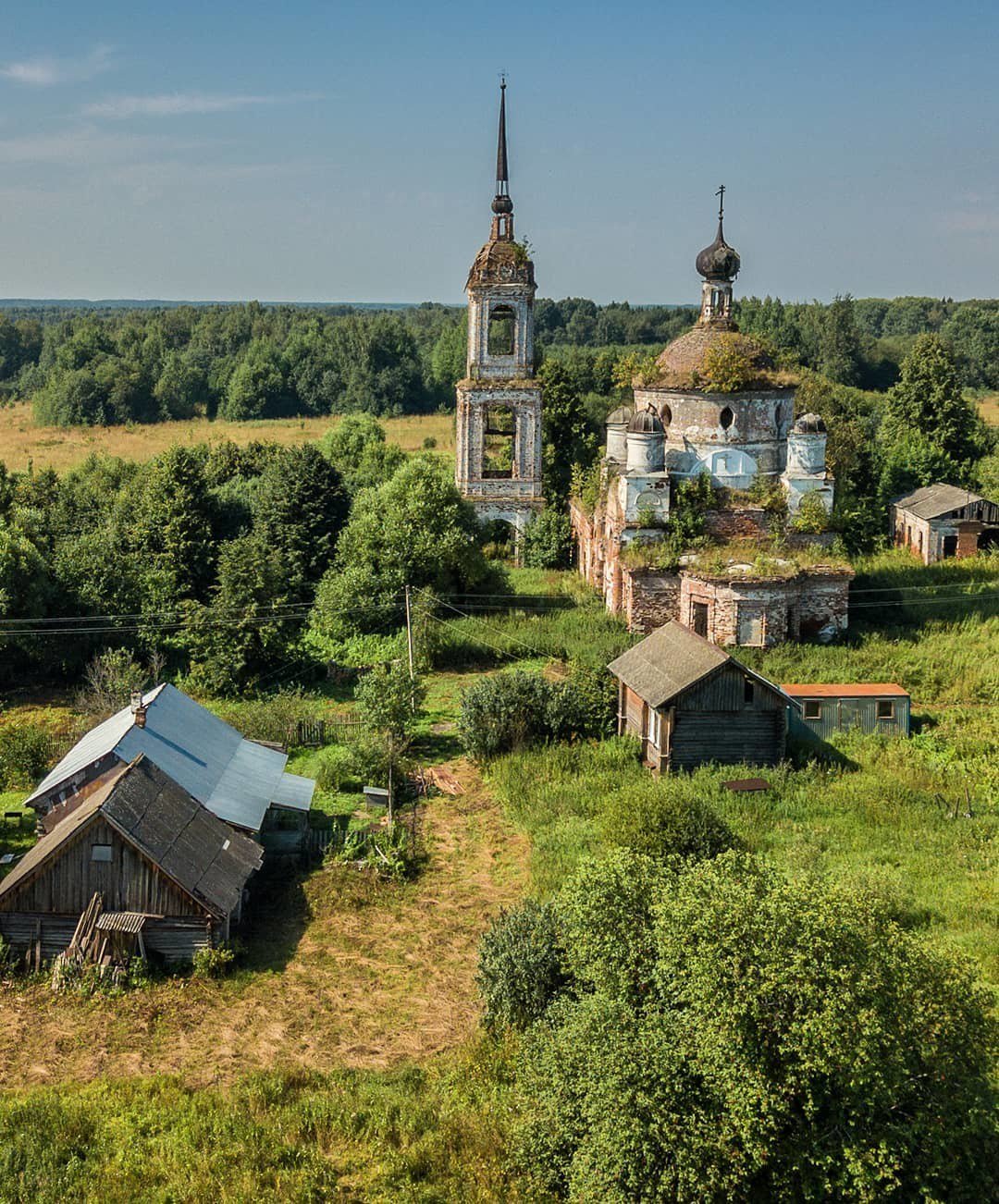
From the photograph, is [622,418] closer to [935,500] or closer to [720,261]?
[720,261]

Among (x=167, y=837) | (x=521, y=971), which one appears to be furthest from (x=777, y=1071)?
(x=167, y=837)

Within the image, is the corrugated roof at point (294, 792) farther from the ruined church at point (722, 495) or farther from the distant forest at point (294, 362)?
the distant forest at point (294, 362)

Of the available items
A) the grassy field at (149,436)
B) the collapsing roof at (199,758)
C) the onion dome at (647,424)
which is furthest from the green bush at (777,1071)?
the grassy field at (149,436)

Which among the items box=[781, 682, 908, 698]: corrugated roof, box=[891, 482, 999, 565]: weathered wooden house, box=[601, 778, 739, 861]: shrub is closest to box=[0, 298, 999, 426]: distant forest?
box=[891, 482, 999, 565]: weathered wooden house

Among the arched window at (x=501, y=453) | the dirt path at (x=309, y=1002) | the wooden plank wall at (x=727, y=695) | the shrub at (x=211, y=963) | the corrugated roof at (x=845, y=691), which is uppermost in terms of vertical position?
the arched window at (x=501, y=453)

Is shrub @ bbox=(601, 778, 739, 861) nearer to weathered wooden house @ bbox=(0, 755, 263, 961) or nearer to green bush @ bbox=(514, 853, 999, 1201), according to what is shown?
green bush @ bbox=(514, 853, 999, 1201)
